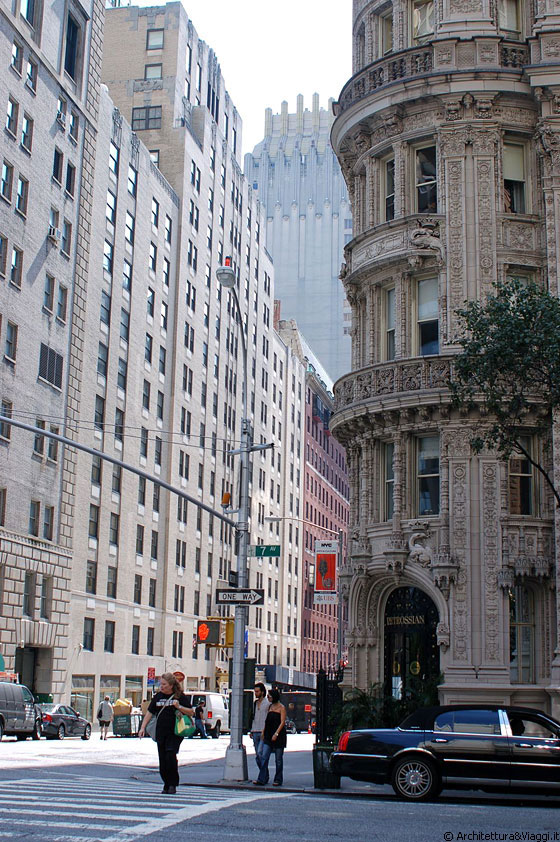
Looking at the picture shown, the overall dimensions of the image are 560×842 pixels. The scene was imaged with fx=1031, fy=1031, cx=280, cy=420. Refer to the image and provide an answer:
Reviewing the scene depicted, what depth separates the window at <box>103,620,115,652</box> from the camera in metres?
57.1

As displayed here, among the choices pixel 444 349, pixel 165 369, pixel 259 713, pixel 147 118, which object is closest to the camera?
pixel 259 713

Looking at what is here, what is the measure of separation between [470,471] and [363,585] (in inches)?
186

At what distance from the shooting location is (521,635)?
28.2 m

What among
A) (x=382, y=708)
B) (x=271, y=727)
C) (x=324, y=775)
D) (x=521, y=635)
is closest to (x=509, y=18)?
(x=521, y=635)

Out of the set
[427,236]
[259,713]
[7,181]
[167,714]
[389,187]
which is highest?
[7,181]

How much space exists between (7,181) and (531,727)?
1452 inches

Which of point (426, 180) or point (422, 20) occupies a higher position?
point (422, 20)

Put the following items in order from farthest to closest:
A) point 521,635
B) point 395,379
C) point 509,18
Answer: point 509,18
point 395,379
point 521,635

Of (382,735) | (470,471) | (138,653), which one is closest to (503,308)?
(470,471)

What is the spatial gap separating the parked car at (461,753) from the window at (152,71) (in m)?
66.3

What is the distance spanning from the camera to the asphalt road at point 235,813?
1193 centimetres

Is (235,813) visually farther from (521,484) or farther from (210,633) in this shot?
(521,484)

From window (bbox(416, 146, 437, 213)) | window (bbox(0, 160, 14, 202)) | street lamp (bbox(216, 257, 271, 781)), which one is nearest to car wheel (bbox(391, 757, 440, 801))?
street lamp (bbox(216, 257, 271, 781))

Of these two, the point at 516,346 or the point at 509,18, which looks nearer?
the point at 516,346
